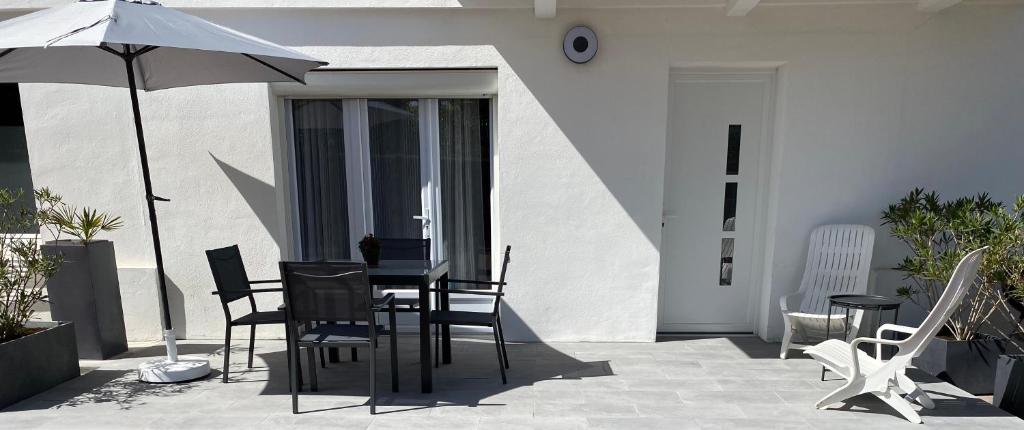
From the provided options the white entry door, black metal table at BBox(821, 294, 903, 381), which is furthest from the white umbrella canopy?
black metal table at BBox(821, 294, 903, 381)

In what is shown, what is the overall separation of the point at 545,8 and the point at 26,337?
3979 millimetres

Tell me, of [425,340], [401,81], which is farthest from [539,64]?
[425,340]

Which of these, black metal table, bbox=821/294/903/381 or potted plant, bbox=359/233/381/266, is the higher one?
potted plant, bbox=359/233/381/266

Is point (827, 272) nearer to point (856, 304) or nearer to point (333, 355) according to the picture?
point (856, 304)

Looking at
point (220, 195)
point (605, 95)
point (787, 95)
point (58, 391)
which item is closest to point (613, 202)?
point (605, 95)

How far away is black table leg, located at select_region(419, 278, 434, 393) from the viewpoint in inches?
123

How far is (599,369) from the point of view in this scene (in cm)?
365

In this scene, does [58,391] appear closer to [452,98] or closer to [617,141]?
[452,98]

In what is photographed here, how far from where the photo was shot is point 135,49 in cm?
331

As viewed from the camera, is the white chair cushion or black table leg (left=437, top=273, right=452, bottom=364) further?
black table leg (left=437, top=273, right=452, bottom=364)

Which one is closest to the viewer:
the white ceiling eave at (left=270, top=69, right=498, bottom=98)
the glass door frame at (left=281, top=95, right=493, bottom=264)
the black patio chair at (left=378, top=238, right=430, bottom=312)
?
the black patio chair at (left=378, top=238, right=430, bottom=312)

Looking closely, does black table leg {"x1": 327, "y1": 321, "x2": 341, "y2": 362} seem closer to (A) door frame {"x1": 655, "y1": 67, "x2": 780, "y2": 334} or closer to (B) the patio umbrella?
Result: (B) the patio umbrella

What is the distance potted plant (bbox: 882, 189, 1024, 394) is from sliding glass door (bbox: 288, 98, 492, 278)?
3.18 m

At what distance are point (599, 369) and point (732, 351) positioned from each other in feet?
3.79
